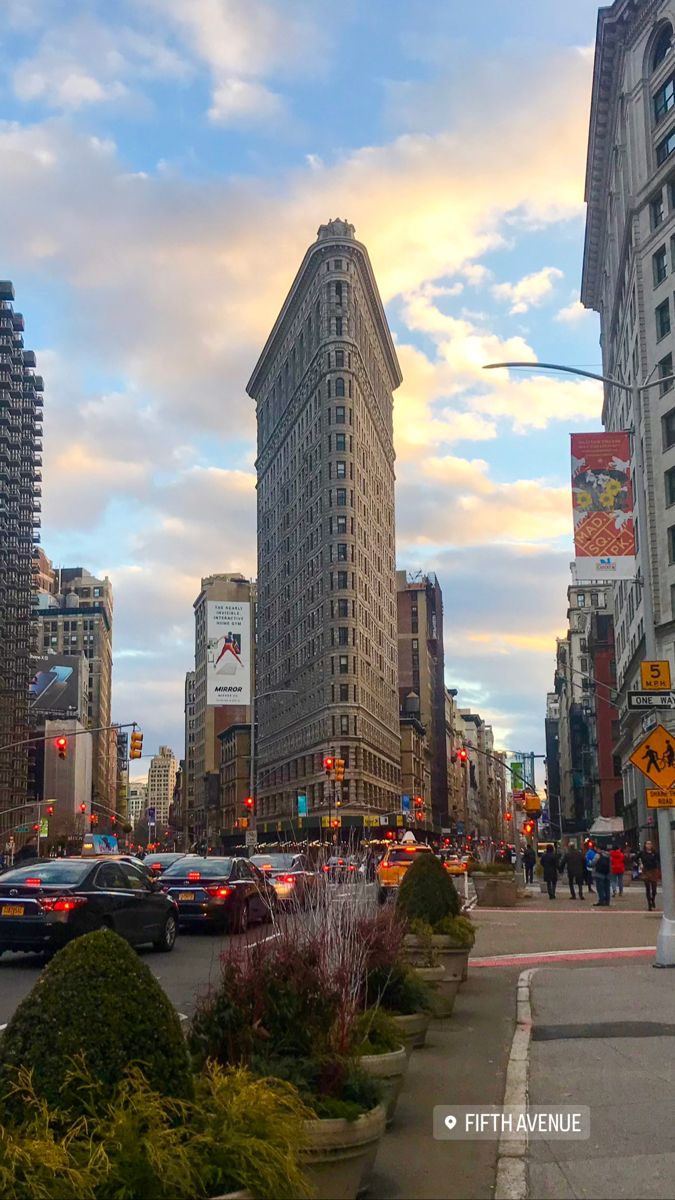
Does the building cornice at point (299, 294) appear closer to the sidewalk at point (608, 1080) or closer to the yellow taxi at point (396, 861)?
the yellow taxi at point (396, 861)

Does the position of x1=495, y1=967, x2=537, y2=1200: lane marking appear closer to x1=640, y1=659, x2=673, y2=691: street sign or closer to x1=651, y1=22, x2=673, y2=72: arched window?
x1=640, y1=659, x2=673, y2=691: street sign

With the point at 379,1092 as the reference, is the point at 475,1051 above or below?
below

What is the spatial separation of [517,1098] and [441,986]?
12.6 feet

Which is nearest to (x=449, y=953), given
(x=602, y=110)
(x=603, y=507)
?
(x=603, y=507)

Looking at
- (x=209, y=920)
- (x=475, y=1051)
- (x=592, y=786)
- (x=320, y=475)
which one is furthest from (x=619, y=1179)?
(x=592, y=786)

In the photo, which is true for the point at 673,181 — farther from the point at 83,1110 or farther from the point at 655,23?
the point at 83,1110

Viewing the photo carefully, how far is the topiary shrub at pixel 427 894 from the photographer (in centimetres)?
1360

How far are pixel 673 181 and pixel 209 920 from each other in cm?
4486

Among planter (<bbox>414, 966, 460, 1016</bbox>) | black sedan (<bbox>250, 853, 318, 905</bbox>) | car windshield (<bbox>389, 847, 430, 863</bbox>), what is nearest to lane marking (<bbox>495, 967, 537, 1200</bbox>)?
planter (<bbox>414, 966, 460, 1016</bbox>)

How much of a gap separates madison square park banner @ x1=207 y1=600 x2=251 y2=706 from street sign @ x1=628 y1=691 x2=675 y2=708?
84.4ft

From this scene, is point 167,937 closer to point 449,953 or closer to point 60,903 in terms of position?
point 60,903

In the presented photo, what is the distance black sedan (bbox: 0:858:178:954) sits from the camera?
1688 cm

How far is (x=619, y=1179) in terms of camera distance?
21.2 ft

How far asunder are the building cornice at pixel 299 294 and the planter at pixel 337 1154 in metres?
118
